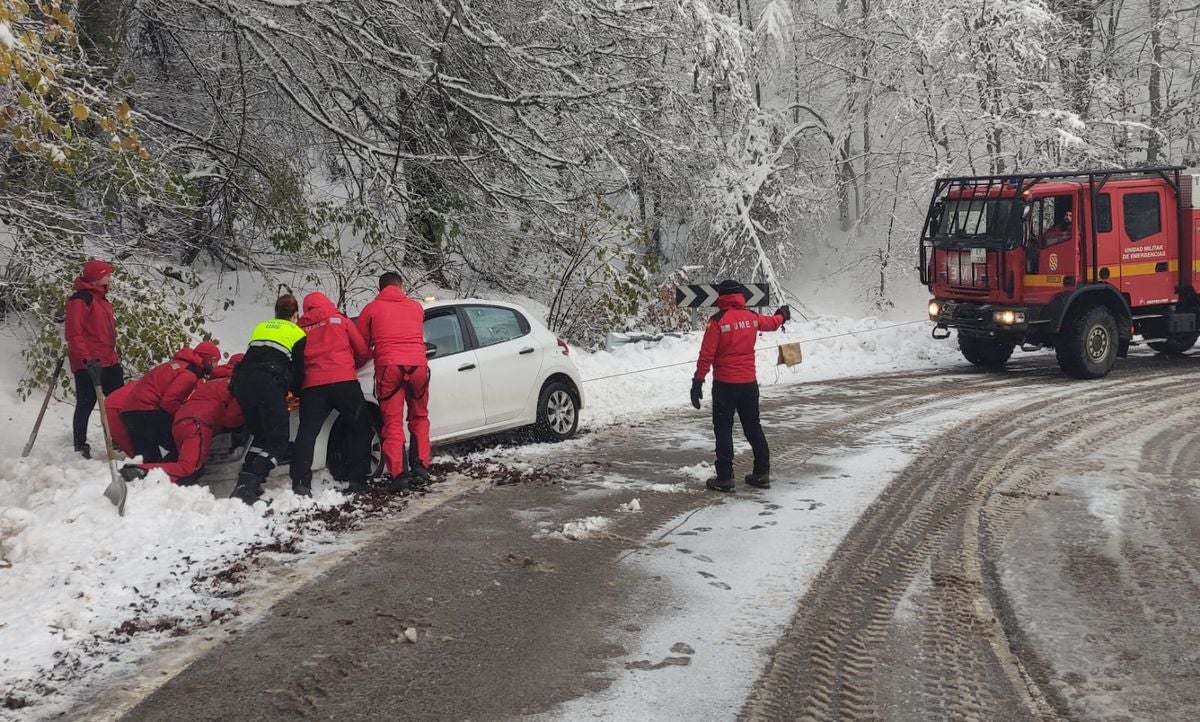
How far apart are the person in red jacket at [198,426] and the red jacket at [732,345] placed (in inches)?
149

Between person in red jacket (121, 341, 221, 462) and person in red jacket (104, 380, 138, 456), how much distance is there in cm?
6

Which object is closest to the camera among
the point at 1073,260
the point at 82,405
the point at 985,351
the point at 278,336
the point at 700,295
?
the point at 278,336

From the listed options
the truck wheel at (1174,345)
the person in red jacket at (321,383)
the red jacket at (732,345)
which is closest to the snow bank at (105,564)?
the person in red jacket at (321,383)

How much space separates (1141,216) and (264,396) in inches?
511

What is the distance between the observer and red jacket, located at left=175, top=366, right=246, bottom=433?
7824 millimetres

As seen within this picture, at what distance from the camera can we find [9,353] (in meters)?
12.0

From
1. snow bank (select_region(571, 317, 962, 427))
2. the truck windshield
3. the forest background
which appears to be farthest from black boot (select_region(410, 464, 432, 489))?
the truck windshield

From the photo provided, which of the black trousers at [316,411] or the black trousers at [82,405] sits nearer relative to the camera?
the black trousers at [316,411]

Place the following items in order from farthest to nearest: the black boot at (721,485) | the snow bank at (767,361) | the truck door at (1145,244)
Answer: the truck door at (1145,244)
the snow bank at (767,361)
the black boot at (721,485)

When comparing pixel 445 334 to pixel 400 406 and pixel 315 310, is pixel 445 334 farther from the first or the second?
pixel 315 310

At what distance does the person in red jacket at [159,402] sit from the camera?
27.7ft

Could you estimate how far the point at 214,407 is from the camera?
788 centimetres

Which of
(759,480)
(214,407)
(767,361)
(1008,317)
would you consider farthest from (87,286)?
(1008,317)

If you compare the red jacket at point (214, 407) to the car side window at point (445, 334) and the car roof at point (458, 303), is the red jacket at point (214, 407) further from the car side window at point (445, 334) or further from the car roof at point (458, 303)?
the car roof at point (458, 303)
